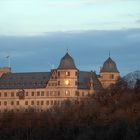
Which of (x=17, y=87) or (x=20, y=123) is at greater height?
(x=17, y=87)

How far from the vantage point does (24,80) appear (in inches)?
5595

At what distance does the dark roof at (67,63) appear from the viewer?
137 meters

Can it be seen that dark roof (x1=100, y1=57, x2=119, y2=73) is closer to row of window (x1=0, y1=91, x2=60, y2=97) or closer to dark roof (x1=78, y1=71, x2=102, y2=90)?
dark roof (x1=78, y1=71, x2=102, y2=90)

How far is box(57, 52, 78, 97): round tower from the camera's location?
13575cm

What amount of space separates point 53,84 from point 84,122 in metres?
69.1

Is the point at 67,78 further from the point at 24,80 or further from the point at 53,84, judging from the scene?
the point at 24,80

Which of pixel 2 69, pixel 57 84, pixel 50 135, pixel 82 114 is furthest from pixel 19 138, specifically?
pixel 2 69

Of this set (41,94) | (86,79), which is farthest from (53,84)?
(86,79)

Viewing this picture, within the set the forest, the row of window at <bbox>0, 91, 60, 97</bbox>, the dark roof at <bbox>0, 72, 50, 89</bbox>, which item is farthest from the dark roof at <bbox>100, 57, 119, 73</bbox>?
the forest

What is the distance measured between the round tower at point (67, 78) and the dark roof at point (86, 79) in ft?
9.65

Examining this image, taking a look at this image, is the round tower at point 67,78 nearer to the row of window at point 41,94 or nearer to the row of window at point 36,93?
the row of window at point 41,94

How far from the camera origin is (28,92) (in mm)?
141375

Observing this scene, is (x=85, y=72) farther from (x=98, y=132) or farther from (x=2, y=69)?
(x=98, y=132)

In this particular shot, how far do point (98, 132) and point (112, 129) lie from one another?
1.65 m
